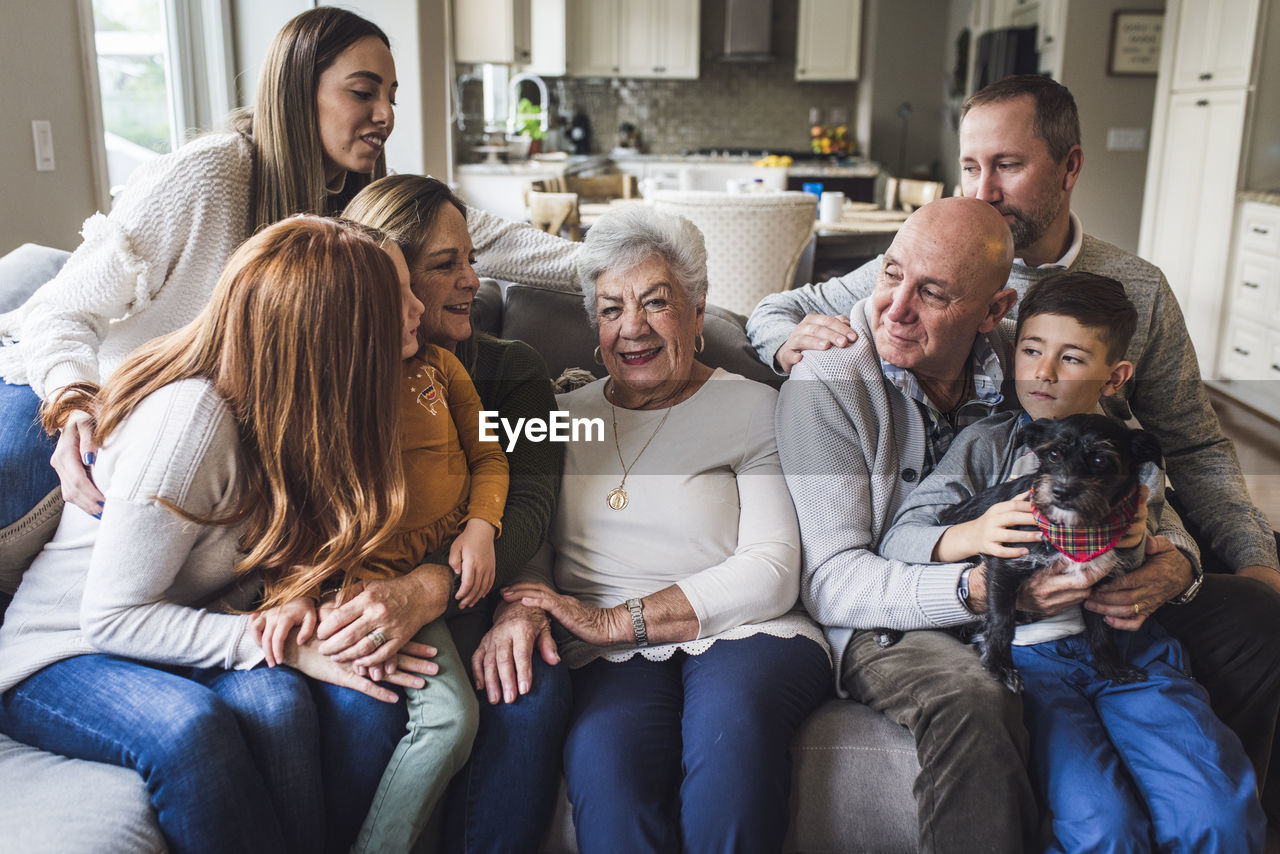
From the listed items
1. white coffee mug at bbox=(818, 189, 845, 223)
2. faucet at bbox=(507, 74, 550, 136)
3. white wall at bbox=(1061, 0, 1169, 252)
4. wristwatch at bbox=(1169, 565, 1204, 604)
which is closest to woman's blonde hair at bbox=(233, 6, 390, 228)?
wristwatch at bbox=(1169, 565, 1204, 604)

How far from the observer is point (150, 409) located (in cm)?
131

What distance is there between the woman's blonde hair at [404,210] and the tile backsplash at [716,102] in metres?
7.61

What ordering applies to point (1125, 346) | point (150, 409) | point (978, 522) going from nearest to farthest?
point (150, 409) → point (978, 522) → point (1125, 346)

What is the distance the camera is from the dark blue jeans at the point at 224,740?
1.22 metres

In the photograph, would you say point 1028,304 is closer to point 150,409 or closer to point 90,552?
point 150,409

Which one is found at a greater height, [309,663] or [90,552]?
[90,552]

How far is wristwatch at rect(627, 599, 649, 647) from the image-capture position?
1.59 metres

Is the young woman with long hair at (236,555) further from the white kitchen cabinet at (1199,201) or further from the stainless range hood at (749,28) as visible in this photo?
the stainless range hood at (749,28)

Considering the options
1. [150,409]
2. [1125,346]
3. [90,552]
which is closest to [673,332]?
[1125,346]

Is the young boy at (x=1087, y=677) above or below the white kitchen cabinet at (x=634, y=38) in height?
below

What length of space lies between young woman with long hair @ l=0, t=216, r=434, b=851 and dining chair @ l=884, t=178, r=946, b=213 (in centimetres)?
461

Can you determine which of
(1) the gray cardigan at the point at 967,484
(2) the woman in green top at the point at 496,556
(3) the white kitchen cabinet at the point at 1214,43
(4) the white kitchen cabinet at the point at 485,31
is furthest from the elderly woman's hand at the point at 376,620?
(3) the white kitchen cabinet at the point at 1214,43

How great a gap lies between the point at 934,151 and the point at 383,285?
341 inches

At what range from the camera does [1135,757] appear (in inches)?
55.5
